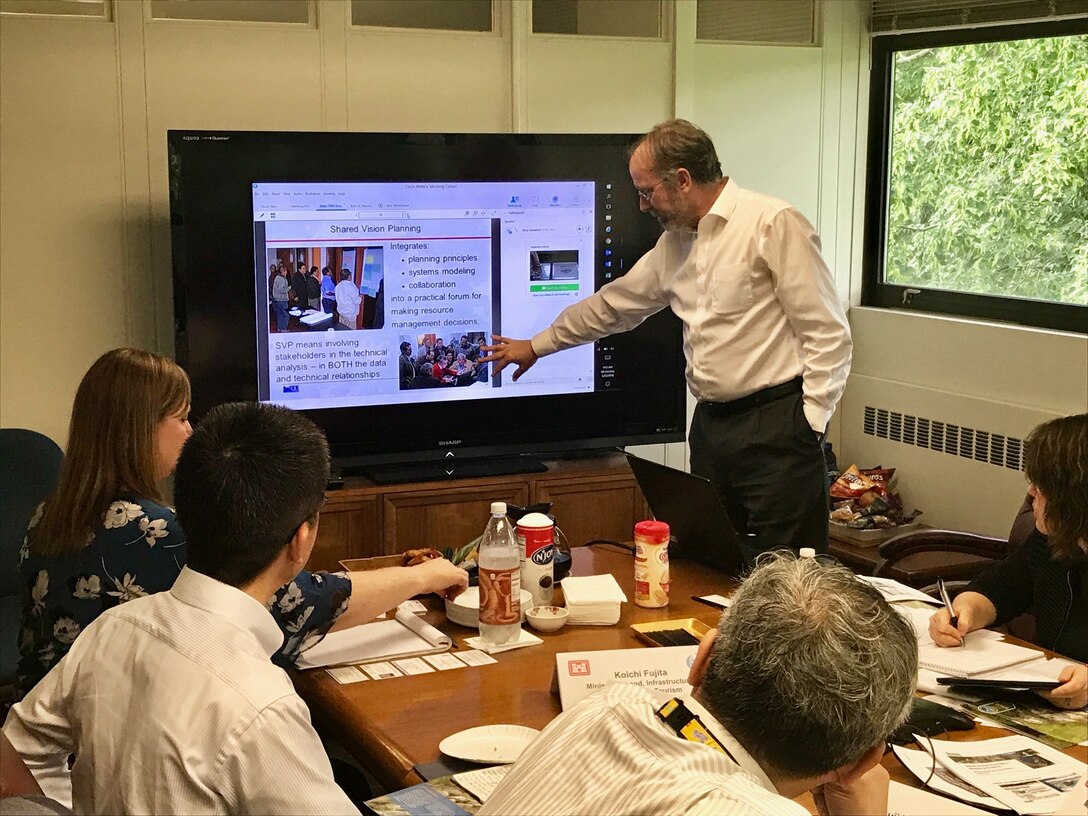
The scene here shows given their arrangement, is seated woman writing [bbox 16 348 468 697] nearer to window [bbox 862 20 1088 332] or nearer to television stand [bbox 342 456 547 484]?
television stand [bbox 342 456 547 484]

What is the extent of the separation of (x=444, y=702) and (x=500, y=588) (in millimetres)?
275

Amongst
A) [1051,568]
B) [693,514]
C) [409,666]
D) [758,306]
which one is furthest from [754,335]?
[409,666]

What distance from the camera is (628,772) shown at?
125cm

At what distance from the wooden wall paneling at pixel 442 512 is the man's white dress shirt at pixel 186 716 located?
7.73 ft

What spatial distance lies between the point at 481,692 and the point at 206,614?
2.07 feet

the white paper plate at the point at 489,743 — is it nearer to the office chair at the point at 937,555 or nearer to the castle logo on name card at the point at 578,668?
the castle logo on name card at the point at 578,668

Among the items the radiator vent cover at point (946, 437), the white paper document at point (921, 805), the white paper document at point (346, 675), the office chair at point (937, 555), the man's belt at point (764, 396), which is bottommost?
the office chair at point (937, 555)

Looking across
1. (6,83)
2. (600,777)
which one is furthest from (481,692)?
(6,83)

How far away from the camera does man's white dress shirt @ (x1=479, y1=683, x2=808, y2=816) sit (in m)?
1.19

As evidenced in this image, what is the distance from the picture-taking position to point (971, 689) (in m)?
2.06

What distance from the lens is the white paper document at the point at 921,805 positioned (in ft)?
5.47

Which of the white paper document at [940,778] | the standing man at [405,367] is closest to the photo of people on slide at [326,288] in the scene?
the standing man at [405,367]

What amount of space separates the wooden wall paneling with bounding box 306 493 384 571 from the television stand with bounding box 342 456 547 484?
10cm

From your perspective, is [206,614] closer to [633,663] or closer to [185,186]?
[633,663]
